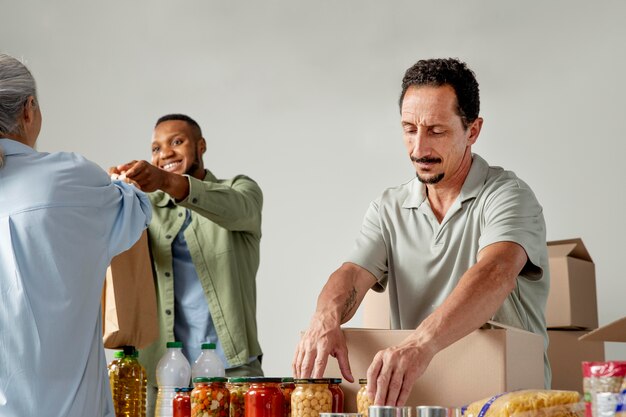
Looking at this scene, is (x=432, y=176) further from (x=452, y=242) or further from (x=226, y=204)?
(x=226, y=204)

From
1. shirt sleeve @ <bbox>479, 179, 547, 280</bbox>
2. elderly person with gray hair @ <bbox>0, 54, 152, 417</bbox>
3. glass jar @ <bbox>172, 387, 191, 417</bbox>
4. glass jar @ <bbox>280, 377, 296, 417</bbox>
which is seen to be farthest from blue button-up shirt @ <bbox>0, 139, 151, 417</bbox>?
shirt sleeve @ <bbox>479, 179, 547, 280</bbox>

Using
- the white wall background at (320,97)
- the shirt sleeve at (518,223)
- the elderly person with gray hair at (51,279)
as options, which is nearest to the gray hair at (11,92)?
the elderly person with gray hair at (51,279)

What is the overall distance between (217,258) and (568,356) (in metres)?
0.97

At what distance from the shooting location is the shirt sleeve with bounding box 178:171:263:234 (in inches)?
89.7

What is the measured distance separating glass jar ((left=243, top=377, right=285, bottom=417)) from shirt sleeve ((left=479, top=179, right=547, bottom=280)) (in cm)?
51

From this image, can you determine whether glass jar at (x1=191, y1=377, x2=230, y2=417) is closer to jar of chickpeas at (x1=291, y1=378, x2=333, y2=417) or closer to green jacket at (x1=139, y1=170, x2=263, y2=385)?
jar of chickpeas at (x1=291, y1=378, x2=333, y2=417)

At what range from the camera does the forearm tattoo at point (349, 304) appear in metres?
1.61

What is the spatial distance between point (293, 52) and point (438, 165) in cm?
176

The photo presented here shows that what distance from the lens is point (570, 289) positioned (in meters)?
2.34

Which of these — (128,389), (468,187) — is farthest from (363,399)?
(128,389)

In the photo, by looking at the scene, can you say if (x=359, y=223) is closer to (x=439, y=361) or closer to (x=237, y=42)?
(x=237, y=42)

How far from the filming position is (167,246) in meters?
2.34

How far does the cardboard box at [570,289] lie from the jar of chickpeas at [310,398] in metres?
1.20

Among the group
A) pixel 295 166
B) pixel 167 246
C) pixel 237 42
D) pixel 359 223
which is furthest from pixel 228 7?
pixel 167 246
